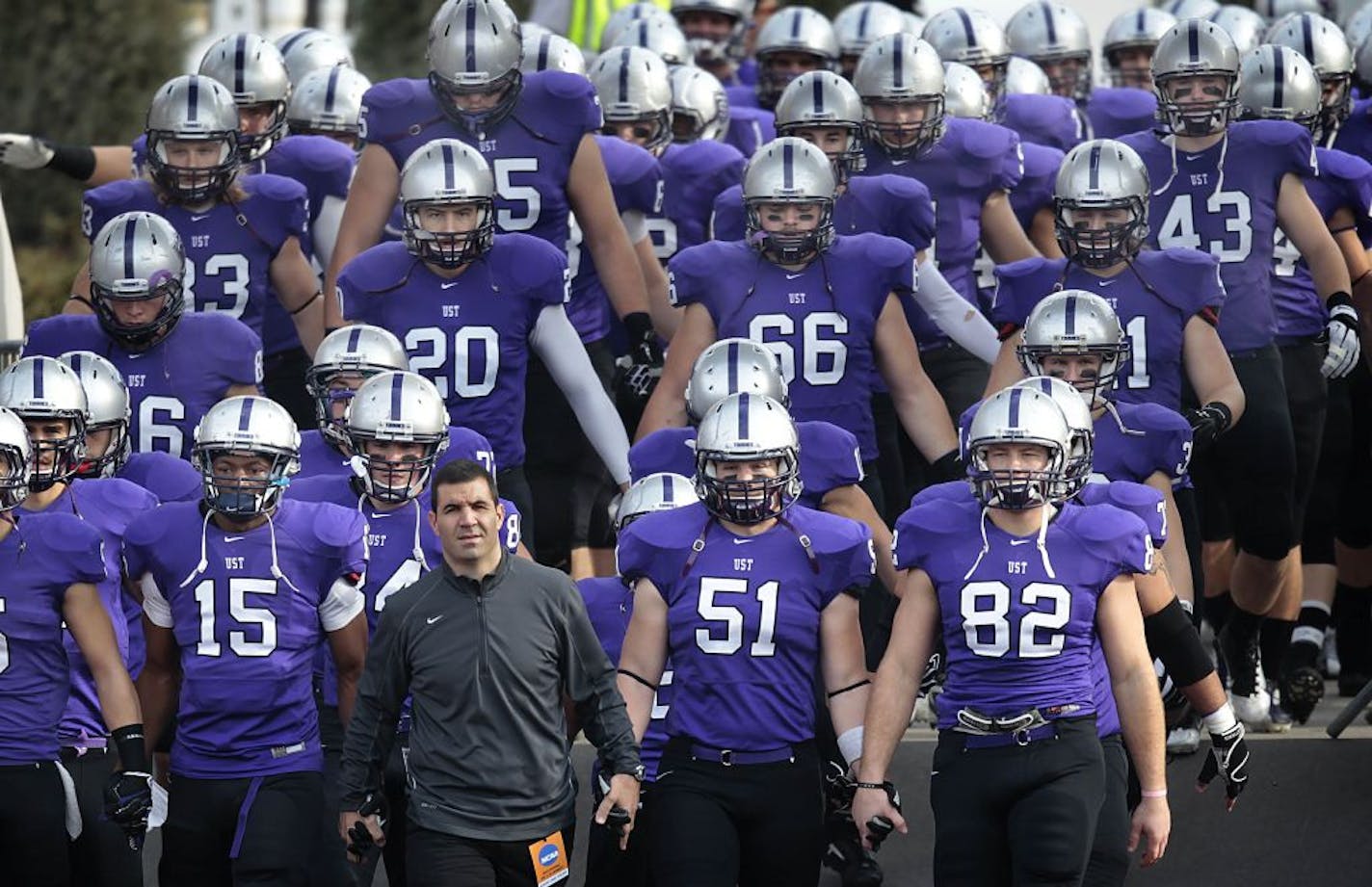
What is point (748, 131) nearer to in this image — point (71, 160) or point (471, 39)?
point (471, 39)

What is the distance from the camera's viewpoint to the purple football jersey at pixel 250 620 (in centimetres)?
752

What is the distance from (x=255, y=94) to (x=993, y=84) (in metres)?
2.78

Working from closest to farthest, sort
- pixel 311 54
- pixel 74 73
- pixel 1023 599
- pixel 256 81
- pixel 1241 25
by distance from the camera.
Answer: pixel 1023 599
pixel 256 81
pixel 311 54
pixel 1241 25
pixel 74 73

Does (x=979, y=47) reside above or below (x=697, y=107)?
above

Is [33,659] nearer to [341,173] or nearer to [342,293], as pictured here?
[342,293]

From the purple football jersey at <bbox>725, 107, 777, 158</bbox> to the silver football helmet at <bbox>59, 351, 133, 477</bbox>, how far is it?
343 cm

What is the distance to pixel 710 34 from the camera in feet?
41.6

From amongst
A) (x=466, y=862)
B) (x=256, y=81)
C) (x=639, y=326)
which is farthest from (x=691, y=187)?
(x=466, y=862)

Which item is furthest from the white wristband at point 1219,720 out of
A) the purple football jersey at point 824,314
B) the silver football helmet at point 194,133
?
the silver football helmet at point 194,133

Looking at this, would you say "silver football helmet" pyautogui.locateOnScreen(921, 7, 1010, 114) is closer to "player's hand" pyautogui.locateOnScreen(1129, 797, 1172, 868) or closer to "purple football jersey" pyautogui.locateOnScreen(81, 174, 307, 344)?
"purple football jersey" pyautogui.locateOnScreen(81, 174, 307, 344)

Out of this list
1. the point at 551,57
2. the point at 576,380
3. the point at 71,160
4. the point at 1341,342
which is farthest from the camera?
the point at 551,57

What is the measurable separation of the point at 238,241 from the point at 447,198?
108cm

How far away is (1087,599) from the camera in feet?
23.7

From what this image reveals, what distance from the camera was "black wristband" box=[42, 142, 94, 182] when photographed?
10.6m
